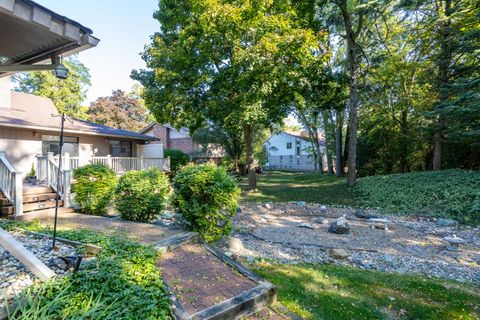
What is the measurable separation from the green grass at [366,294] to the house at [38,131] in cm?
380

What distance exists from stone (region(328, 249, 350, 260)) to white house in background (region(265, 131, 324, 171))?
28143 mm

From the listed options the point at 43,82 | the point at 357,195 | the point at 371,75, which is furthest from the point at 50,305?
the point at 43,82

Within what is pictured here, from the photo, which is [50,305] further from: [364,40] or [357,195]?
[364,40]

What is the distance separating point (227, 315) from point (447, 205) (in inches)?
358

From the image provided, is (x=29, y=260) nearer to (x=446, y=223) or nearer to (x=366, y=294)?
(x=366, y=294)

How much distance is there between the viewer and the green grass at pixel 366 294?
3020mm

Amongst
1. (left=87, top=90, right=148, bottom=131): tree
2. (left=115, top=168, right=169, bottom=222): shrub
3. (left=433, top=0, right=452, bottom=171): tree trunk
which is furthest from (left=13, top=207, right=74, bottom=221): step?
(left=87, top=90, right=148, bottom=131): tree

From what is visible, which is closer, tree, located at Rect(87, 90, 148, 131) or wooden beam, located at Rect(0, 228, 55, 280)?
wooden beam, located at Rect(0, 228, 55, 280)

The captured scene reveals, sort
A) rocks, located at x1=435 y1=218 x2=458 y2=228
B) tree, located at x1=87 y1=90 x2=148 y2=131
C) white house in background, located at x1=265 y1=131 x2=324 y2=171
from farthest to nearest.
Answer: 1. white house in background, located at x1=265 y1=131 x2=324 y2=171
2. tree, located at x1=87 y1=90 x2=148 y2=131
3. rocks, located at x1=435 y1=218 x2=458 y2=228

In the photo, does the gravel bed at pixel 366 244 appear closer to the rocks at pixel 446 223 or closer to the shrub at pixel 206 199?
the rocks at pixel 446 223

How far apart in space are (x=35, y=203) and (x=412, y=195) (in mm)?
12301

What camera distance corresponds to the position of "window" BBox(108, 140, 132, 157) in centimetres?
1349

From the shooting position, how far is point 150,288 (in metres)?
2.65

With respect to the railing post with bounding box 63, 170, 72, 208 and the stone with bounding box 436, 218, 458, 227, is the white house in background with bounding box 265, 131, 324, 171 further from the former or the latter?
the railing post with bounding box 63, 170, 72, 208
